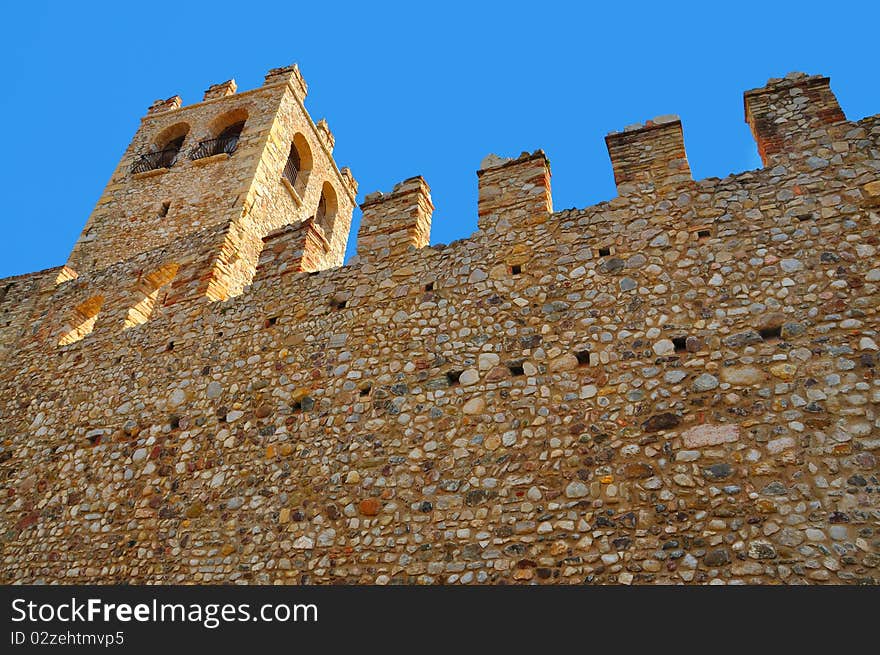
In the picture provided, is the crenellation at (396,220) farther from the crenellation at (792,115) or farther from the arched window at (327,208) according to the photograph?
the arched window at (327,208)

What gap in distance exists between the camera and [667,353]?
15.4 ft

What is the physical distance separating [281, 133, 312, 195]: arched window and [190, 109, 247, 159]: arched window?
1136 millimetres

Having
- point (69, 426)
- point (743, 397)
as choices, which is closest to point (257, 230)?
point (69, 426)

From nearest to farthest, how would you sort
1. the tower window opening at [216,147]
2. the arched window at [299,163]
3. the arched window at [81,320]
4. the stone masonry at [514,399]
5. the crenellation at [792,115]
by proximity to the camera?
the stone masonry at [514,399] → the crenellation at [792,115] → the arched window at [81,320] → the tower window opening at [216,147] → the arched window at [299,163]

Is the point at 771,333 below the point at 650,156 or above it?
below

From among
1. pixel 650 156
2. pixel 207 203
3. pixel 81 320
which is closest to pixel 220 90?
pixel 207 203

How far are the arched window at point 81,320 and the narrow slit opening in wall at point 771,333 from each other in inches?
293

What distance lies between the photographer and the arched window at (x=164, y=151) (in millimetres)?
12898

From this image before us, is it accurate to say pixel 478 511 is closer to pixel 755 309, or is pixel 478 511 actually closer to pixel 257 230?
pixel 755 309

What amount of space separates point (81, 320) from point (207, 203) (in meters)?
3.37

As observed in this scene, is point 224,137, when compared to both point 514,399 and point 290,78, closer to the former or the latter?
point 290,78

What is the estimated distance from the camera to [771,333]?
455cm

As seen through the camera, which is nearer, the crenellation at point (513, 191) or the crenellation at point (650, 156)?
the crenellation at point (650, 156)

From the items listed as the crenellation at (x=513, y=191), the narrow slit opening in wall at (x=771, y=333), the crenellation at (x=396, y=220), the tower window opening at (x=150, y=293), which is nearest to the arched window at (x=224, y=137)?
the tower window opening at (x=150, y=293)
